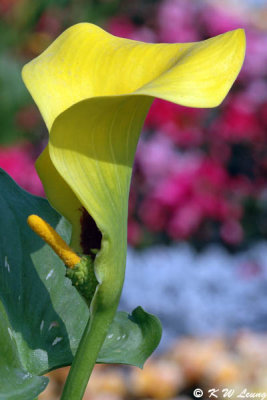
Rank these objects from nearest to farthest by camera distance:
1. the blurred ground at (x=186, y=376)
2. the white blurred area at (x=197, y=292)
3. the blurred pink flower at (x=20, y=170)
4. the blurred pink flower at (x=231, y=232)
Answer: the blurred ground at (x=186, y=376) → the white blurred area at (x=197, y=292) → the blurred pink flower at (x=20, y=170) → the blurred pink flower at (x=231, y=232)

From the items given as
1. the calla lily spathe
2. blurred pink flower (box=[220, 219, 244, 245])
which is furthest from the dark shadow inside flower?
blurred pink flower (box=[220, 219, 244, 245])

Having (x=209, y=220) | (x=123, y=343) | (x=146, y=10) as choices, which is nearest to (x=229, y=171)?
(x=209, y=220)

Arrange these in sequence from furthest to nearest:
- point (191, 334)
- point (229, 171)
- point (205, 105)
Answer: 1. point (229, 171)
2. point (191, 334)
3. point (205, 105)

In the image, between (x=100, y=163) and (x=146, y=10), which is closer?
(x=100, y=163)

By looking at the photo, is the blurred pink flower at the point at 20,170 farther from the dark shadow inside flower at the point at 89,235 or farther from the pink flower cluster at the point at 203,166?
the dark shadow inside flower at the point at 89,235

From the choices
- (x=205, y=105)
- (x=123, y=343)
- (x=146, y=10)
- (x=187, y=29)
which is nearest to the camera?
(x=205, y=105)

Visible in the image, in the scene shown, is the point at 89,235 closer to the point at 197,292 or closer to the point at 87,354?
the point at 87,354

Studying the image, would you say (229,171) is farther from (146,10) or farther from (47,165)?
(47,165)

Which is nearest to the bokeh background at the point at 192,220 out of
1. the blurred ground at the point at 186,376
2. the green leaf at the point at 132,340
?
the blurred ground at the point at 186,376
